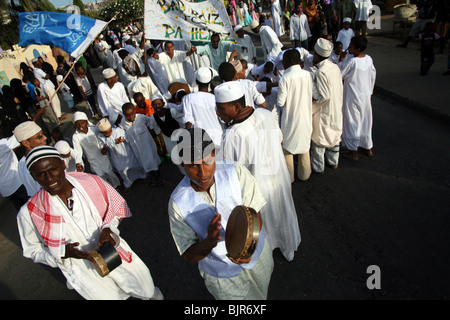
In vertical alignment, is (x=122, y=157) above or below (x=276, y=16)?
below

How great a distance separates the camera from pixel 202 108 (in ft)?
13.9

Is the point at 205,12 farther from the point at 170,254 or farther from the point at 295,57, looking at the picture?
the point at 170,254

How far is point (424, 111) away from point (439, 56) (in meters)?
4.53

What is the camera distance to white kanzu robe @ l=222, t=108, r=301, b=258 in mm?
2521

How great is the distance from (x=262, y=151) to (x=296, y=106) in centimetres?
148

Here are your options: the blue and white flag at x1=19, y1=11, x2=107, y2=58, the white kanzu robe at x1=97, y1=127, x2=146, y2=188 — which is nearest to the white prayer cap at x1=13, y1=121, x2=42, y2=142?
the white kanzu robe at x1=97, y1=127, x2=146, y2=188

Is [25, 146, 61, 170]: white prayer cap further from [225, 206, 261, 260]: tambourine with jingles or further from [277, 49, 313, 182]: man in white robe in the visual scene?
[277, 49, 313, 182]: man in white robe

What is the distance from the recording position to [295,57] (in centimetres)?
366

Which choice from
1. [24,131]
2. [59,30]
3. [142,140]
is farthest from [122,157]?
[59,30]

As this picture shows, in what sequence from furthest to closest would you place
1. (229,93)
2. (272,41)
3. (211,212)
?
(272,41) → (229,93) → (211,212)

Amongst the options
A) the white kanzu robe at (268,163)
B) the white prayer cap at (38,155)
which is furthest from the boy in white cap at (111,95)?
the white kanzu robe at (268,163)

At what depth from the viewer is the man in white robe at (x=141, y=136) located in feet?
16.2

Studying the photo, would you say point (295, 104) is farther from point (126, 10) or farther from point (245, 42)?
point (126, 10)
